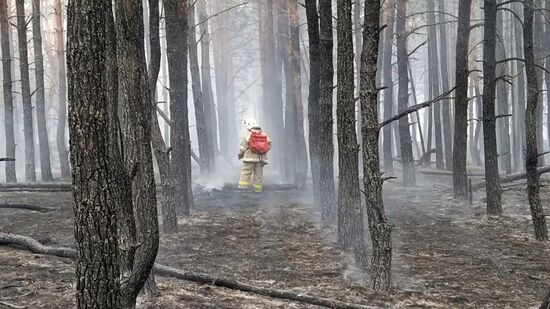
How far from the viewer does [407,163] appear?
16328mm

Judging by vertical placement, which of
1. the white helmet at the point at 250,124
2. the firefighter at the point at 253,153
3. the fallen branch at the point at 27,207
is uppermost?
the white helmet at the point at 250,124

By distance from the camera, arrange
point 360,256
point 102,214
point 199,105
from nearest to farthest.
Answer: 1. point 102,214
2. point 360,256
3. point 199,105

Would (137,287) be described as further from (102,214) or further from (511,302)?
(511,302)

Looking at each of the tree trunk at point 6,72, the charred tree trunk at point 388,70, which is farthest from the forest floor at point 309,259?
the charred tree trunk at point 388,70

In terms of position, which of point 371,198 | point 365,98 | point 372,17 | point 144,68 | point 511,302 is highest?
point 372,17

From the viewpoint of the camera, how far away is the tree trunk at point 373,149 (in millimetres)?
6207

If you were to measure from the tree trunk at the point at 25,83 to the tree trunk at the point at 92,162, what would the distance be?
12643 millimetres

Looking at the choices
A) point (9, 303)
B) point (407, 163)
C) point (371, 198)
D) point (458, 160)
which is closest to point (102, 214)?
point (9, 303)

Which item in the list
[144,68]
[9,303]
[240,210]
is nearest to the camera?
[9,303]

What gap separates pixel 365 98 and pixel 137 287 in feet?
11.2

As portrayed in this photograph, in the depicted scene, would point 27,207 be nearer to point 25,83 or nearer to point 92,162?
point 25,83

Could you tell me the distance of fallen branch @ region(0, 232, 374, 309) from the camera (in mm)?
5609

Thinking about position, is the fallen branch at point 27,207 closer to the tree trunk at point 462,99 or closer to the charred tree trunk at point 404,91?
the tree trunk at point 462,99

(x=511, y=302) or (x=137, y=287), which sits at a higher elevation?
(x=137, y=287)
